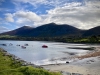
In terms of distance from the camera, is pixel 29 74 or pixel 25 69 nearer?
pixel 29 74

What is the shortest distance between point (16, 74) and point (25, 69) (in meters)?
1.67

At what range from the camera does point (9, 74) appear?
2031 cm

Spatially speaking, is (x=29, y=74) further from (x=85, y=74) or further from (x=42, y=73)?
(x=85, y=74)

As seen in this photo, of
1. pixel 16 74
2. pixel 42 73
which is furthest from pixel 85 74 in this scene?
pixel 16 74

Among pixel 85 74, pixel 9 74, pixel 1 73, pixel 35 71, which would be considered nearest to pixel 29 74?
pixel 35 71

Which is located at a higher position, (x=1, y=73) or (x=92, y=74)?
(x=1, y=73)

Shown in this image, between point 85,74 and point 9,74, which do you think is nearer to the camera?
point 9,74

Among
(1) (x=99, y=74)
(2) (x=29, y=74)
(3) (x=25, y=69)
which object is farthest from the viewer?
(1) (x=99, y=74)

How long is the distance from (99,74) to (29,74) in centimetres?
Answer: 1843

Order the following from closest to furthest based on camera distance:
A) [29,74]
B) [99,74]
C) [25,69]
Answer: [29,74] < [25,69] < [99,74]

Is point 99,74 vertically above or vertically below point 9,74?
below

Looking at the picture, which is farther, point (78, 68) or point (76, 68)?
point (76, 68)

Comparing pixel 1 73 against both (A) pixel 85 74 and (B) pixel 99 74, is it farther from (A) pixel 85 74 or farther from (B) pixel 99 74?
(B) pixel 99 74

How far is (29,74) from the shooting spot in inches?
787
